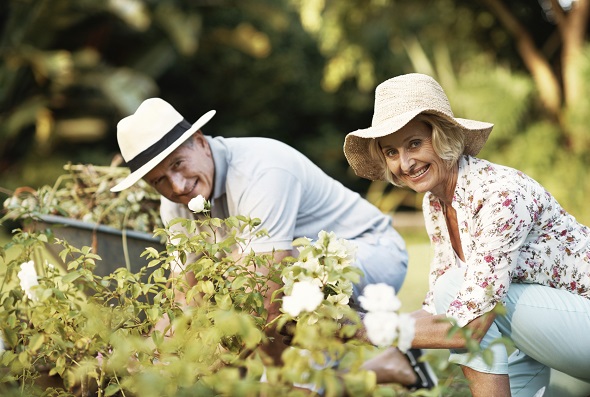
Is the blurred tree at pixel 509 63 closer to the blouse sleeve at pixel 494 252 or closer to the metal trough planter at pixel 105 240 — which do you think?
the metal trough planter at pixel 105 240

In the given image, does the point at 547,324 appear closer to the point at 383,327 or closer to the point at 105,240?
the point at 383,327

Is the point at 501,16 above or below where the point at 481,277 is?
above

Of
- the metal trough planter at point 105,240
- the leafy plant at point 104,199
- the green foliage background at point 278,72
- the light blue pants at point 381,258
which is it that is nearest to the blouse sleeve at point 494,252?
the light blue pants at point 381,258

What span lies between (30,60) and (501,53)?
236 inches

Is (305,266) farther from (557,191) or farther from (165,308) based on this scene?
(557,191)

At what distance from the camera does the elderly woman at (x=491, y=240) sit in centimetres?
221

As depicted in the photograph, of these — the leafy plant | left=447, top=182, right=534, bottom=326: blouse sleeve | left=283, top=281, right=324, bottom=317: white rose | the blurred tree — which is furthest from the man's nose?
the blurred tree

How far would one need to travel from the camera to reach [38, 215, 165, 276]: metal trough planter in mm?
3016

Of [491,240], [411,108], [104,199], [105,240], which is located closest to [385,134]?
[411,108]

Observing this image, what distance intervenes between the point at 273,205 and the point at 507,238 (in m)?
0.89

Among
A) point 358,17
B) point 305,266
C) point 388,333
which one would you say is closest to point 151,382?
point 388,333

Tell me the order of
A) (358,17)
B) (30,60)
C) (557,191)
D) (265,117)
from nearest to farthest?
(557,191)
(30,60)
(358,17)
(265,117)

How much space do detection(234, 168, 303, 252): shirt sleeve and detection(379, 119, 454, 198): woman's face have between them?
0.54 m

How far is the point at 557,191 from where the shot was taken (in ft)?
29.0
